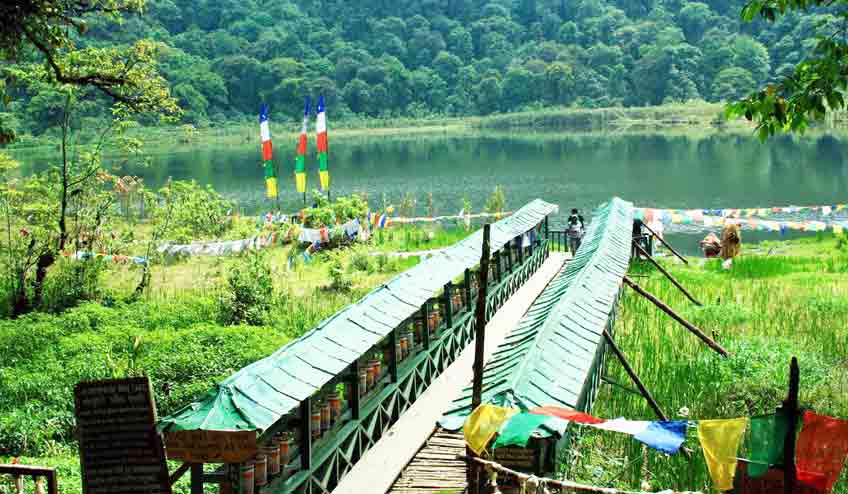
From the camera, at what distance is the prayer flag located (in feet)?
19.1

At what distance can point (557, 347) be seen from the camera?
8.05 m

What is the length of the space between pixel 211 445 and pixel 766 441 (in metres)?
3.65

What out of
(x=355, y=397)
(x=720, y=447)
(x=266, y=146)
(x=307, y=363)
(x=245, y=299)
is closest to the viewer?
(x=720, y=447)

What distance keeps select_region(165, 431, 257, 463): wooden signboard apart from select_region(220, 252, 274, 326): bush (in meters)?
9.94

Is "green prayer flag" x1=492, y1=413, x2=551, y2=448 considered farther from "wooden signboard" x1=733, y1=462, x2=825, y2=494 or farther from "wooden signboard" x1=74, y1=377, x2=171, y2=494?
"wooden signboard" x1=74, y1=377, x2=171, y2=494

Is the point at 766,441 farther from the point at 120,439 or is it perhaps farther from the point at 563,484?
the point at 120,439

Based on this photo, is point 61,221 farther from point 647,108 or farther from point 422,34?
point 422,34

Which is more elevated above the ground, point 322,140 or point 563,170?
point 322,140

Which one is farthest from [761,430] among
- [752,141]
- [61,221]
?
[752,141]

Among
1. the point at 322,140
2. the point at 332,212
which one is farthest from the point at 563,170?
the point at 332,212

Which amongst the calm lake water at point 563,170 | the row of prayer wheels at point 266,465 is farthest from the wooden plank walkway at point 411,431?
the calm lake water at point 563,170

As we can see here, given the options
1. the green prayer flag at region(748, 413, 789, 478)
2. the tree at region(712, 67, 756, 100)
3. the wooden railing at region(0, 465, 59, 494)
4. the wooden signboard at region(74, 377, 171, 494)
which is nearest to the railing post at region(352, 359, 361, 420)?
the wooden signboard at region(74, 377, 171, 494)

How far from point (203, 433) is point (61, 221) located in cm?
1311

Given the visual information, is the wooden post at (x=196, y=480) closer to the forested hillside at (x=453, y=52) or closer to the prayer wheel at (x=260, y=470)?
the prayer wheel at (x=260, y=470)
